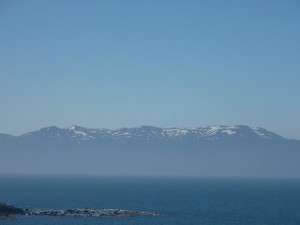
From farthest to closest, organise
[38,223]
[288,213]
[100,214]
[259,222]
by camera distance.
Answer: [288,213], [100,214], [259,222], [38,223]

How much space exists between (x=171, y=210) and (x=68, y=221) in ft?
86.3

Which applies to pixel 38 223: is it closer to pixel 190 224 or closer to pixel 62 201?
pixel 190 224

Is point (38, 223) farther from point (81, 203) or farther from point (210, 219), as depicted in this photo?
point (81, 203)

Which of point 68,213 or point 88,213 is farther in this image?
point 88,213

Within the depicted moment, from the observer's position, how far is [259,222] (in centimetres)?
9056

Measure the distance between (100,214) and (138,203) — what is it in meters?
31.7

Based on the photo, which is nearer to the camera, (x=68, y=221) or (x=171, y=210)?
(x=68, y=221)

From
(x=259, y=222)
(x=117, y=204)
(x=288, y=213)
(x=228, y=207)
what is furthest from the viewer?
(x=117, y=204)

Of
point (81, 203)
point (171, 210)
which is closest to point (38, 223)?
point (171, 210)

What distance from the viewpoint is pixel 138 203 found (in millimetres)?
128250

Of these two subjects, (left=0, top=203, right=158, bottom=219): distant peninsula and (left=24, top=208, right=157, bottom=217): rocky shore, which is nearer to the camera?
(left=0, top=203, right=158, bottom=219): distant peninsula

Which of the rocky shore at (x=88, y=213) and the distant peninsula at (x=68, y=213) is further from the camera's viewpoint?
the rocky shore at (x=88, y=213)

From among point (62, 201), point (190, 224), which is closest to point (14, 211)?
point (190, 224)

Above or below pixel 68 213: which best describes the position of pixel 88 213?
above
